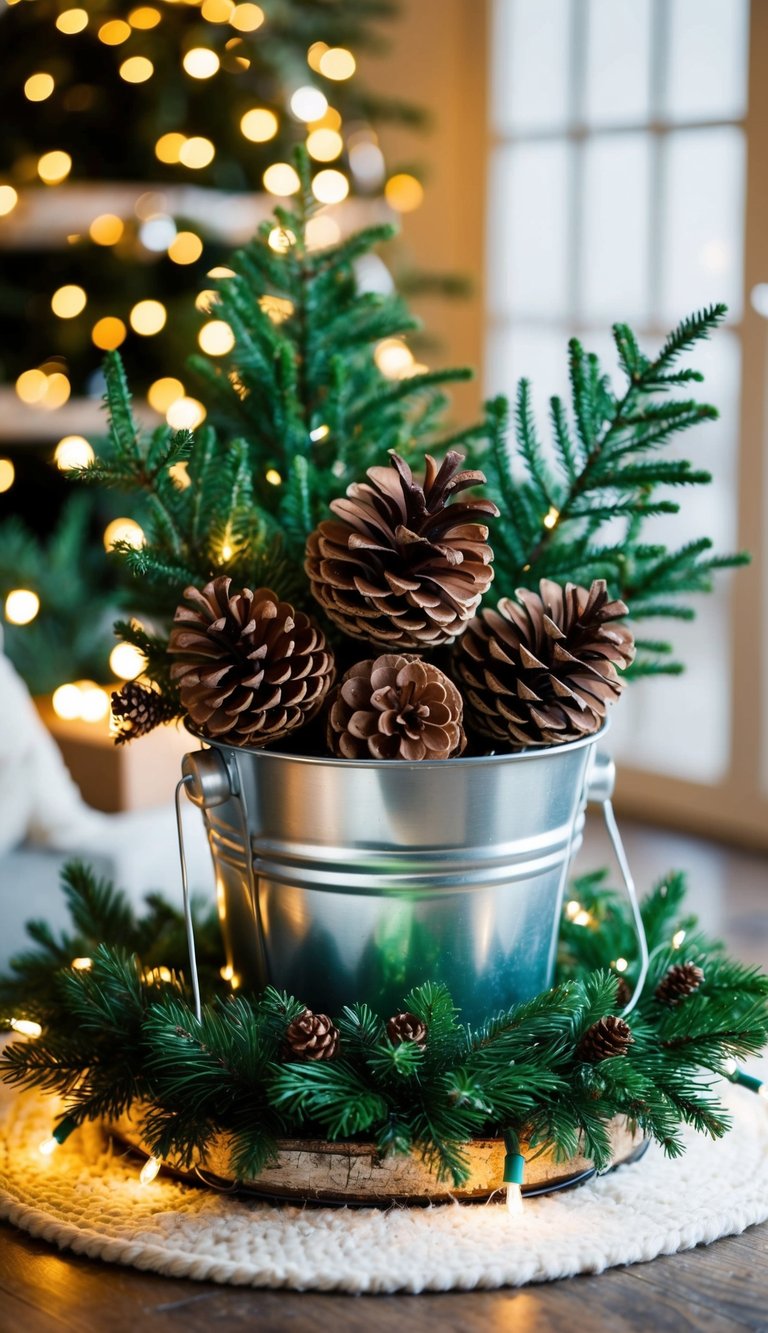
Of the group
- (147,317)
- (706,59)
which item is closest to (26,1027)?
(147,317)

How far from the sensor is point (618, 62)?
2494 millimetres

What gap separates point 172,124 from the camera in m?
2.30

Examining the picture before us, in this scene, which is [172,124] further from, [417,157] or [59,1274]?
[59,1274]

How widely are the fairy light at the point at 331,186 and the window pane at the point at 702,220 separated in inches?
21.5

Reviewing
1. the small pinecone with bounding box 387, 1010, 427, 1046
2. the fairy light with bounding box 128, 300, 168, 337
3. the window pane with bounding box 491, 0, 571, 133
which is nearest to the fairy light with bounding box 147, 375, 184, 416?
the fairy light with bounding box 128, 300, 168, 337

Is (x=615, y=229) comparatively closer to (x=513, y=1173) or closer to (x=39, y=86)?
(x=39, y=86)

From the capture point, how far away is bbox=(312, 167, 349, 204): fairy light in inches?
94.2

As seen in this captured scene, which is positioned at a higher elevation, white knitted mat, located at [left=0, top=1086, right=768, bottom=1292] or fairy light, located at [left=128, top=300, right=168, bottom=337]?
fairy light, located at [left=128, top=300, right=168, bottom=337]

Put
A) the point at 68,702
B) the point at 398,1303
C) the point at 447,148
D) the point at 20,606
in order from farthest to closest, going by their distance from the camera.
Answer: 1. the point at 447,148
2. the point at 20,606
3. the point at 68,702
4. the point at 398,1303

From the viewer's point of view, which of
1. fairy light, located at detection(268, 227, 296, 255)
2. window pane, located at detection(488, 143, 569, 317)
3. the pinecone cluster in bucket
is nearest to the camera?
the pinecone cluster in bucket

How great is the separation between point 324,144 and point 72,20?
430 millimetres

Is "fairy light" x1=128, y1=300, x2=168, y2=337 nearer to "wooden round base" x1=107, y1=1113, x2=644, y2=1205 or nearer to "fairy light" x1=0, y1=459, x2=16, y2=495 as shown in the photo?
"fairy light" x1=0, y1=459, x2=16, y2=495

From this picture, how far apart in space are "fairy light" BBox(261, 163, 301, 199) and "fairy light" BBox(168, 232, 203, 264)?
0.50ft

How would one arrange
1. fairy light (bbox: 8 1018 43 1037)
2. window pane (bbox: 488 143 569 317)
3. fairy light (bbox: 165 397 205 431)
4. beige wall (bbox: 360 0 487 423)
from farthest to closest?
beige wall (bbox: 360 0 487 423), window pane (bbox: 488 143 569 317), fairy light (bbox: 165 397 205 431), fairy light (bbox: 8 1018 43 1037)
